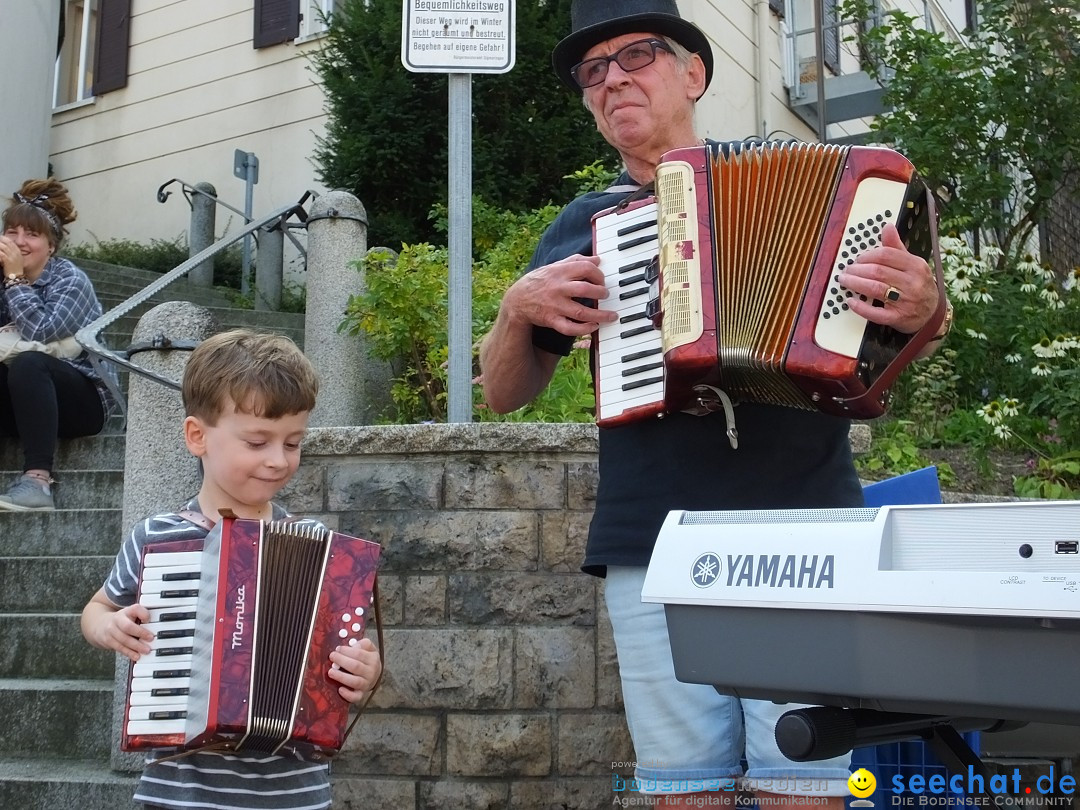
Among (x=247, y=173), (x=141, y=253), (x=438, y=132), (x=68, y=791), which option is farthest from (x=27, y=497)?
(x=141, y=253)

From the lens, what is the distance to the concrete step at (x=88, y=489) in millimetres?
4949

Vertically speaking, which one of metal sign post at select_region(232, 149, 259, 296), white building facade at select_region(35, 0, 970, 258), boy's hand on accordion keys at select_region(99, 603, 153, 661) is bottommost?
boy's hand on accordion keys at select_region(99, 603, 153, 661)

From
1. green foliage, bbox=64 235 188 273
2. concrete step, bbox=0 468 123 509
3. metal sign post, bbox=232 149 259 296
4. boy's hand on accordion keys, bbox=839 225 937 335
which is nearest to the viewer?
boy's hand on accordion keys, bbox=839 225 937 335

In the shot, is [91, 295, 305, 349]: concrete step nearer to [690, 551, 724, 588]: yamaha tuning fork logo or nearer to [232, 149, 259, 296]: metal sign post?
[232, 149, 259, 296]: metal sign post

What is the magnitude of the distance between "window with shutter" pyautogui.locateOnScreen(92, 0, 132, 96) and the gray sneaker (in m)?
8.06

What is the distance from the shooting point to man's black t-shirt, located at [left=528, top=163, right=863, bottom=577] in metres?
2.18

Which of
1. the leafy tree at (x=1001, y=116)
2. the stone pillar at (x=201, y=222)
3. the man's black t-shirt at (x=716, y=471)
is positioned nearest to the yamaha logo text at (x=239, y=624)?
the man's black t-shirt at (x=716, y=471)

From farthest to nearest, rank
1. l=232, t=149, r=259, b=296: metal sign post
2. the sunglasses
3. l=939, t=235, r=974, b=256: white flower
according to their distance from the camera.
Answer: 1. l=232, t=149, r=259, b=296: metal sign post
2. l=939, t=235, r=974, b=256: white flower
3. the sunglasses

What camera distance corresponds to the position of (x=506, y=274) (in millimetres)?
5641

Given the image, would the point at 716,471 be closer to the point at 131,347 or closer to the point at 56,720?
the point at 131,347

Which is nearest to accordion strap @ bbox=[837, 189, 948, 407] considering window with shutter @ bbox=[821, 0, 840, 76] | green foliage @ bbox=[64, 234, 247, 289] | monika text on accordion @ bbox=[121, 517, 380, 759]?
monika text on accordion @ bbox=[121, 517, 380, 759]

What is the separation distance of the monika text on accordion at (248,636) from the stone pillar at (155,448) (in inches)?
59.9

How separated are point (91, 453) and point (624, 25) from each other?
12.1 ft

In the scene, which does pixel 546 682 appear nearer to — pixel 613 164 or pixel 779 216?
pixel 779 216
